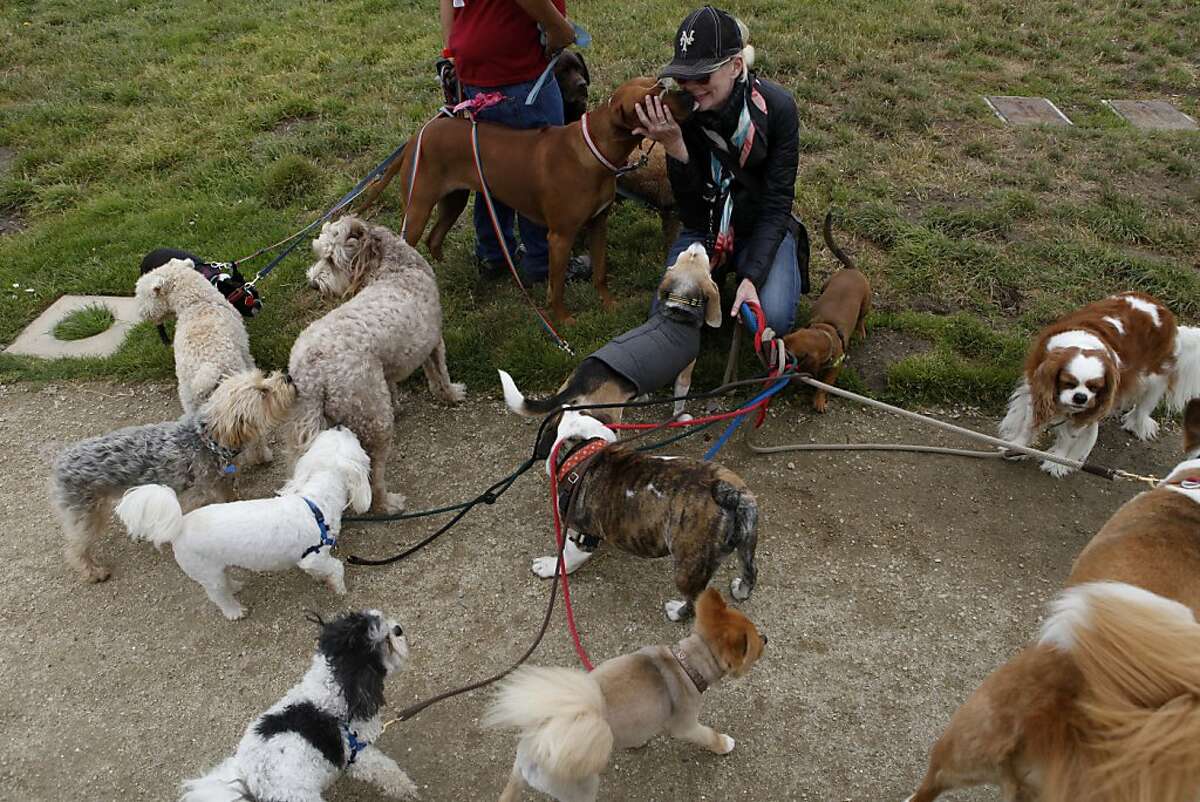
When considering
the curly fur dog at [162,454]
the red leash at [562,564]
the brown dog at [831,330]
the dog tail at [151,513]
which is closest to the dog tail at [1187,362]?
the brown dog at [831,330]

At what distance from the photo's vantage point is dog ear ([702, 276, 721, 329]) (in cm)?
422

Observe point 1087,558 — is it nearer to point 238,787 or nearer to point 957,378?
point 957,378

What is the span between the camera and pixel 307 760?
2451 millimetres

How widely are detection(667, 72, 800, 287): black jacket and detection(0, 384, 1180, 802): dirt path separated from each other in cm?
123

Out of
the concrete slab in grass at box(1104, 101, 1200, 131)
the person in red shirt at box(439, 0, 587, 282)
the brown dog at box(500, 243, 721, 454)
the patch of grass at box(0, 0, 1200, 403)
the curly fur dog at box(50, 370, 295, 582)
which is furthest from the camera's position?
the concrete slab in grass at box(1104, 101, 1200, 131)

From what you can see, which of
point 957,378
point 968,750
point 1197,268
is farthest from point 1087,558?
point 1197,268

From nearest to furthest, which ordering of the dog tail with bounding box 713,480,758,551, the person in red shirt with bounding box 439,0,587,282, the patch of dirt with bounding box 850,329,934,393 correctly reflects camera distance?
the dog tail with bounding box 713,480,758,551
the person in red shirt with bounding box 439,0,587,282
the patch of dirt with bounding box 850,329,934,393

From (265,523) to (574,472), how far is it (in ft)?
4.76

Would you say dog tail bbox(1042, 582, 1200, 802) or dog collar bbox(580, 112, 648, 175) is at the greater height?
Answer: dog collar bbox(580, 112, 648, 175)

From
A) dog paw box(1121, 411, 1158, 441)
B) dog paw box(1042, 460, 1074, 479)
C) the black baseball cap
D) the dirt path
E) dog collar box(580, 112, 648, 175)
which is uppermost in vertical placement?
the black baseball cap

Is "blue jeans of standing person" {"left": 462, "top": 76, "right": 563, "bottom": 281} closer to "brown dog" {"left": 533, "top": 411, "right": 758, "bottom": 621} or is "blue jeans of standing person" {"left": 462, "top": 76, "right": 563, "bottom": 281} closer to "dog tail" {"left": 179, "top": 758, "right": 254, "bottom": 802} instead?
"brown dog" {"left": 533, "top": 411, "right": 758, "bottom": 621}

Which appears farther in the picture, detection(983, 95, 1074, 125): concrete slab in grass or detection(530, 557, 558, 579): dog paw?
detection(983, 95, 1074, 125): concrete slab in grass

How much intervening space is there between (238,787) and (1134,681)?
2.74 meters

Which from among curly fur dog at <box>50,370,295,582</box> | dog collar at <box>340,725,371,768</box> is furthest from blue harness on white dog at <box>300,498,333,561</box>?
dog collar at <box>340,725,371,768</box>
